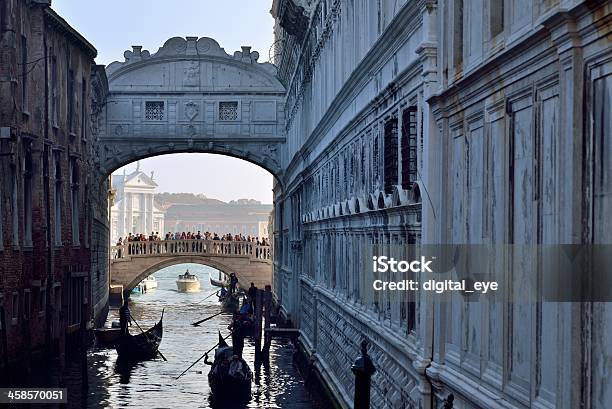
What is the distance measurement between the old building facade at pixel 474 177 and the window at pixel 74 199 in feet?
32.5

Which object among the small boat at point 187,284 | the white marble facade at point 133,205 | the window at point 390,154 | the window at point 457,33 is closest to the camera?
the window at point 457,33

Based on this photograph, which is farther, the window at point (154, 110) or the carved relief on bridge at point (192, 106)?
the window at point (154, 110)

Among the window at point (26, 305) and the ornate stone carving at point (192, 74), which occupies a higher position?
the ornate stone carving at point (192, 74)

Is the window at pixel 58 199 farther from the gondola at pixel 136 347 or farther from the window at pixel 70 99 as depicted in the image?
the gondola at pixel 136 347

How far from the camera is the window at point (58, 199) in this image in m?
21.6

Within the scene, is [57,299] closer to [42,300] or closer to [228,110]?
[42,300]

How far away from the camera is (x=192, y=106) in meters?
30.6

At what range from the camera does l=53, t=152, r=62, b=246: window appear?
21.6 m

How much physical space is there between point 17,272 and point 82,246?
272 inches

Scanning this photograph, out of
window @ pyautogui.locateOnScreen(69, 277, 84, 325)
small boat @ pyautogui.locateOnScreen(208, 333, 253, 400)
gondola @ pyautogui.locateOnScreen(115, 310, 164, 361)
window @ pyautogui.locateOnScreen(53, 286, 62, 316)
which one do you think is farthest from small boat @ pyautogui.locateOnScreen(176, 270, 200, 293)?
small boat @ pyautogui.locateOnScreen(208, 333, 253, 400)

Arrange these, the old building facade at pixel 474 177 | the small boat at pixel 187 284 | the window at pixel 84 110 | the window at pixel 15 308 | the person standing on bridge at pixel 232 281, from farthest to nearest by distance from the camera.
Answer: the small boat at pixel 187 284, the person standing on bridge at pixel 232 281, the window at pixel 84 110, the window at pixel 15 308, the old building facade at pixel 474 177

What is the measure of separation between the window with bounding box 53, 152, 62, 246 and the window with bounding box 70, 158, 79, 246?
58.5 inches

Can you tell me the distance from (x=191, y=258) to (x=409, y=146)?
3699 centimetres

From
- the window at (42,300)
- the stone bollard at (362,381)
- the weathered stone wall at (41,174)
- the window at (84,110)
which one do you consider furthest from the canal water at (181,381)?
the stone bollard at (362,381)
